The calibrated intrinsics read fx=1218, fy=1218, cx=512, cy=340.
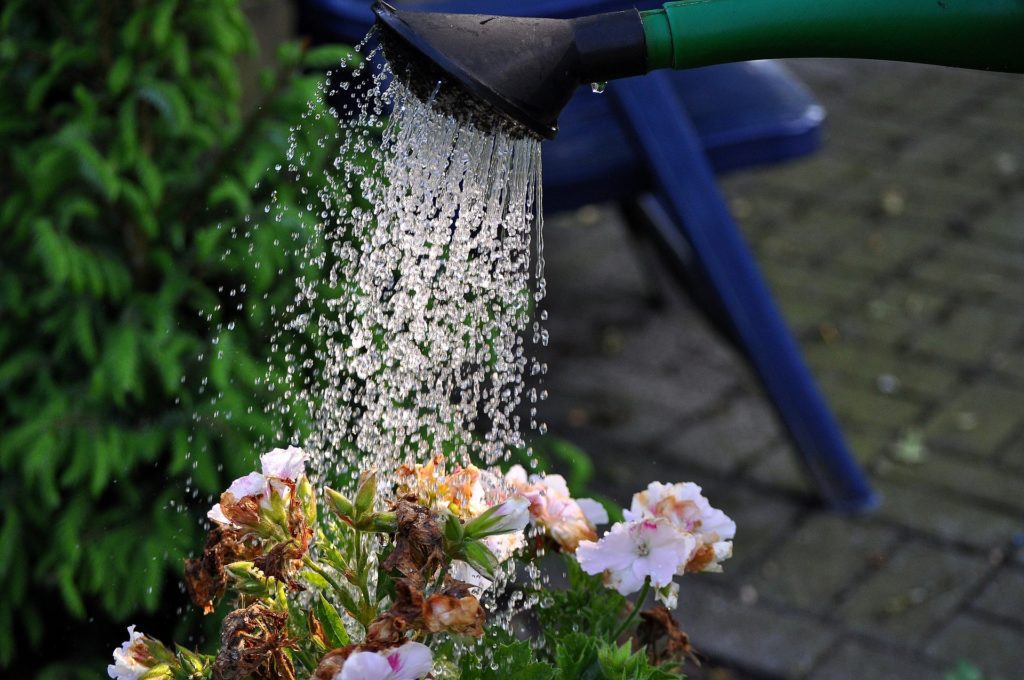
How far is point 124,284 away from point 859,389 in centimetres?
231

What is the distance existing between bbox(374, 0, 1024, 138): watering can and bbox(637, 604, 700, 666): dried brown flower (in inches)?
20.0

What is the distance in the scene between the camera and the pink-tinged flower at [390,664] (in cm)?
94

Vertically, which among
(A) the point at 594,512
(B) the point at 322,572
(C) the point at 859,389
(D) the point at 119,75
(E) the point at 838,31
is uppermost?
(E) the point at 838,31

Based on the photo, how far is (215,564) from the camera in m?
1.12

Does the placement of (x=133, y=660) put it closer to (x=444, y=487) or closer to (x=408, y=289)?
(x=444, y=487)

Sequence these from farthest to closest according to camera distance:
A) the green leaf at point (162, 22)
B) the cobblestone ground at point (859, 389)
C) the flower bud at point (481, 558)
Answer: the cobblestone ground at point (859, 389), the green leaf at point (162, 22), the flower bud at point (481, 558)

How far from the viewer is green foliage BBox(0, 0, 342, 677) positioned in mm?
2016

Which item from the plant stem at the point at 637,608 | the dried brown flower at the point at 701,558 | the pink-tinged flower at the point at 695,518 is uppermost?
the pink-tinged flower at the point at 695,518

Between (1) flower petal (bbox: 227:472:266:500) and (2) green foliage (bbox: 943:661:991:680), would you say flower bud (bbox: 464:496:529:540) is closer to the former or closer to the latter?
(1) flower petal (bbox: 227:472:266:500)

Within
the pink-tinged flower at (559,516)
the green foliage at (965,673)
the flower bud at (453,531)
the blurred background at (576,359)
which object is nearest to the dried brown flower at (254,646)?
the flower bud at (453,531)

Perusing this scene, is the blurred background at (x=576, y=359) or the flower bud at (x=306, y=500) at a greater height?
the flower bud at (x=306, y=500)

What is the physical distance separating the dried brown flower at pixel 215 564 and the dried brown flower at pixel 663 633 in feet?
1.31

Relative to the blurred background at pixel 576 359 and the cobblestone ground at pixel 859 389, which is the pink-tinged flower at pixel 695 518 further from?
the cobblestone ground at pixel 859 389

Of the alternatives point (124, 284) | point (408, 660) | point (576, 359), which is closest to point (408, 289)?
point (408, 660)
